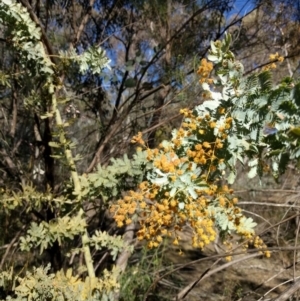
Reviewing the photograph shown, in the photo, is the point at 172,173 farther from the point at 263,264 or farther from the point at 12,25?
the point at 263,264

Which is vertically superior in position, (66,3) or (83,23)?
(66,3)

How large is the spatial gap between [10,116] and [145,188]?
2958mm

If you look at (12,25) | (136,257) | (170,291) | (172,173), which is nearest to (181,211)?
(172,173)

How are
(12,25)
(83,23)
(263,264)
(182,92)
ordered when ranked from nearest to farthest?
(12,25) < (182,92) < (83,23) < (263,264)

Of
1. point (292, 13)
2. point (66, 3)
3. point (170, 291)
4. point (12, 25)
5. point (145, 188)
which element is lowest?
point (170, 291)

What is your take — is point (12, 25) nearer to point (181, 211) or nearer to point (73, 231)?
point (73, 231)

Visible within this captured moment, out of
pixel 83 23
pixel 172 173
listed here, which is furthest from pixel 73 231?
pixel 83 23

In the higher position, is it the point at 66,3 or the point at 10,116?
the point at 66,3

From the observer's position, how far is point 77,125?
5.91 meters

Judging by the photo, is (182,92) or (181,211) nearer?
(181,211)

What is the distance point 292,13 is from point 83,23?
1834mm

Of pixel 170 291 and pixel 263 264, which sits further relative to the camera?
pixel 263 264

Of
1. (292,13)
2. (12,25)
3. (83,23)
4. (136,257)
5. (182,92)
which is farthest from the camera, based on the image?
(136,257)

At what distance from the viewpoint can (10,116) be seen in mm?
4035
